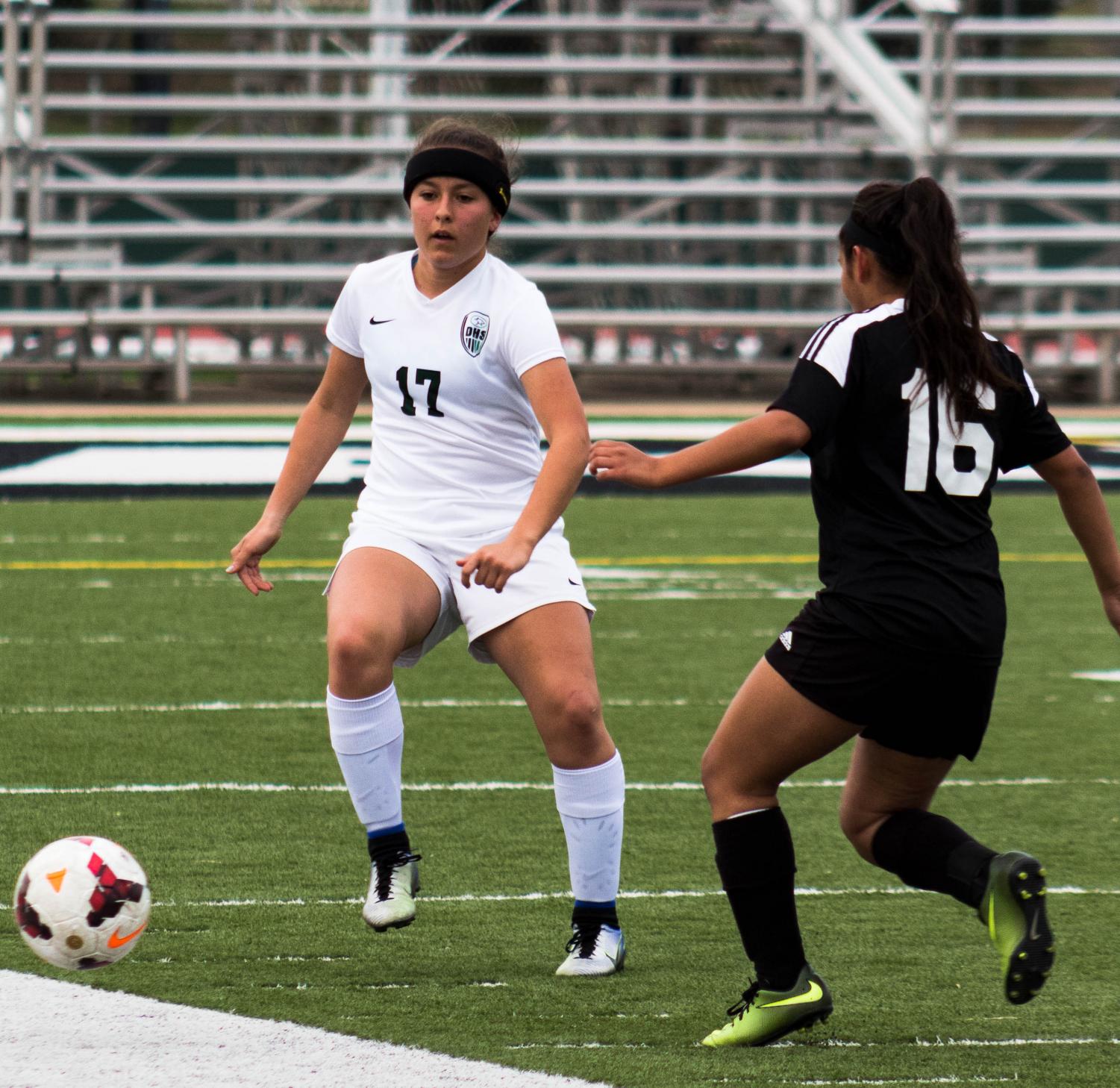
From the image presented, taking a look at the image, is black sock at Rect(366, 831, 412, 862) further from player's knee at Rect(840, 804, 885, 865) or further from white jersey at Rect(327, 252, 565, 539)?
player's knee at Rect(840, 804, 885, 865)

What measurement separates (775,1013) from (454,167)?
191 centimetres

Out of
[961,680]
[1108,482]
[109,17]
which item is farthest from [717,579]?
[109,17]

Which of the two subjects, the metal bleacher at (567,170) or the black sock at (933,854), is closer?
the black sock at (933,854)

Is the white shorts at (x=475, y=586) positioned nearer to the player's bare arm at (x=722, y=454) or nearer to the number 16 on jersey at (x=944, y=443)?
the player's bare arm at (x=722, y=454)

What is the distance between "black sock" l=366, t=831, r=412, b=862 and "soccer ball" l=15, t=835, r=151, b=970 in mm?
551

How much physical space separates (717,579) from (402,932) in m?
6.01

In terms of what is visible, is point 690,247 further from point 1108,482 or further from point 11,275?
point 1108,482

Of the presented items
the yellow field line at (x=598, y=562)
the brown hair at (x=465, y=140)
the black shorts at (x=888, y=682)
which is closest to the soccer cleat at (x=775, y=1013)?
the black shorts at (x=888, y=682)

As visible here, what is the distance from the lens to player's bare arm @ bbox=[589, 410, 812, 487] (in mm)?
3586

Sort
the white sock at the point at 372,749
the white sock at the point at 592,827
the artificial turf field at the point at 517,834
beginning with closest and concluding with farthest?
the artificial turf field at the point at 517,834 < the white sock at the point at 592,827 < the white sock at the point at 372,749

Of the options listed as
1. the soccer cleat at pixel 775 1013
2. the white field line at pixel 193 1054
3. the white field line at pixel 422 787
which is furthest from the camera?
the white field line at pixel 422 787

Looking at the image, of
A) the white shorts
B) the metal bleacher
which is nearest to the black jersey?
the white shorts

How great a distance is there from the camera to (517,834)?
5.51 metres

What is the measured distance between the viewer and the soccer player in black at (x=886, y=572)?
12.0ft
